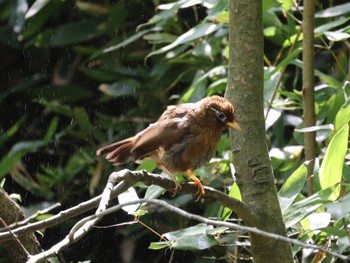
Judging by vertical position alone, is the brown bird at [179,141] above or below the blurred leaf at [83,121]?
above

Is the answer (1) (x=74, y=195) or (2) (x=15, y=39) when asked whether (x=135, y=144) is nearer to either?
(1) (x=74, y=195)

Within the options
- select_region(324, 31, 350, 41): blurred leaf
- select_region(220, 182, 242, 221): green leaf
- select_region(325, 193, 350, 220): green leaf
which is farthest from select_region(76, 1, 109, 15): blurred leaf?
select_region(325, 193, 350, 220): green leaf

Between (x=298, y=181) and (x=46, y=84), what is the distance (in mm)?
2930

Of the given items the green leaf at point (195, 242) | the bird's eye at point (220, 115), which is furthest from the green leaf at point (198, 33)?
the green leaf at point (195, 242)

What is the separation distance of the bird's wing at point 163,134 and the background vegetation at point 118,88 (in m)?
0.34

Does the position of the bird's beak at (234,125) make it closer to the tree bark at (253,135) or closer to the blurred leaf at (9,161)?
the tree bark at (253,135)

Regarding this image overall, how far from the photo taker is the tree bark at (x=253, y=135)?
2.57 m

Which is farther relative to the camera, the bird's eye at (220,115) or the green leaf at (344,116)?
the green leaf at (344,116)

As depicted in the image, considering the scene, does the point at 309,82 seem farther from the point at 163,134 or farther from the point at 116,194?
the point at 116,194

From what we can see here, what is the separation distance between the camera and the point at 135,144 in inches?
118

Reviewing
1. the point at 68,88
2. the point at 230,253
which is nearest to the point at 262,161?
the point at 230,253

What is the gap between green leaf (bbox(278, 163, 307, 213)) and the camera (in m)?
2.79

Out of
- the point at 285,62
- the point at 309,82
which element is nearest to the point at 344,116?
the point at 309,82

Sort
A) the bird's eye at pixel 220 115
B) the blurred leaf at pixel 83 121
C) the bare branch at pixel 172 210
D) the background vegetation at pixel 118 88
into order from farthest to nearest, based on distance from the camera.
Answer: the blurred leaf at pixel 83 121, the background vegetation at pixel 118 88, the bird's eye at pixel 220 115, the bare branch at pixel 172 210
